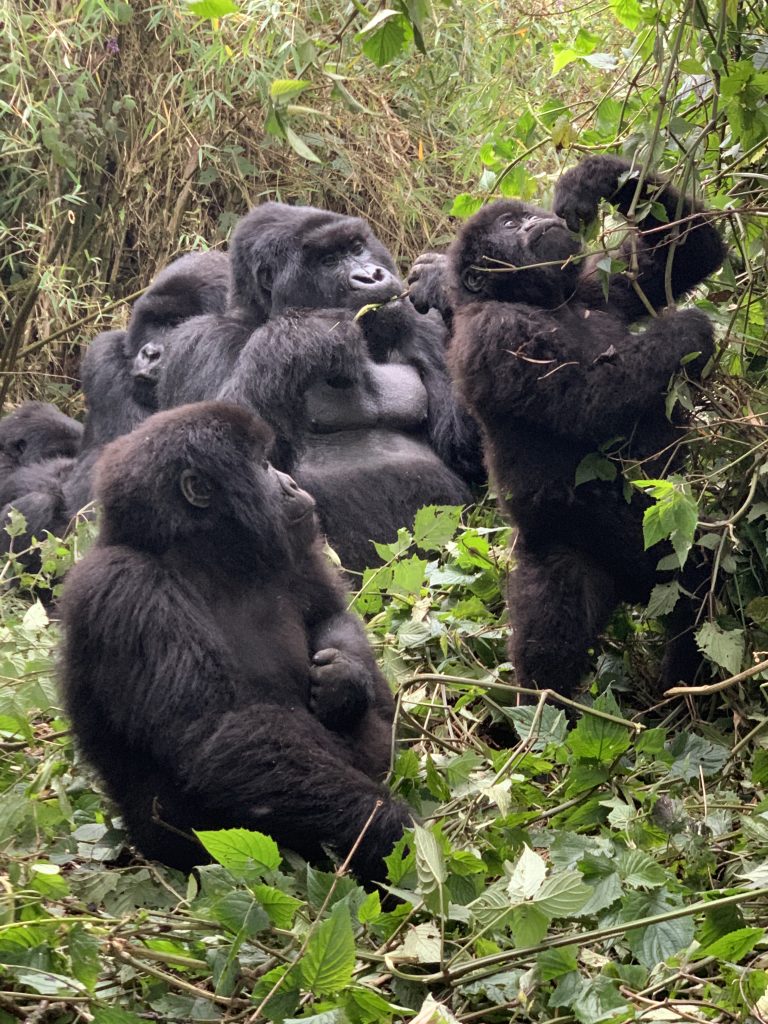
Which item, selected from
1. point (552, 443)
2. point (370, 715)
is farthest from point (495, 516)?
point (370, 715)

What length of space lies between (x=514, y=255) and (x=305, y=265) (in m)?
1.38

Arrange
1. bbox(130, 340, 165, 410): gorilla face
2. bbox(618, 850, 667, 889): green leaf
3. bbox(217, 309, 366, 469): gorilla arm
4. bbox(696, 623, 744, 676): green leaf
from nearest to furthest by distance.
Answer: bbox(618, 850, 667, 889): green leaf → bbox(696, 623, 744, 676): green leaf → bbox(217, 309, 366, 469): gorilla arm → bbox(130, 340, 165, 410): gorilla face

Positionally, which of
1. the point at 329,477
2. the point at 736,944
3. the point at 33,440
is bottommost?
the point at 329,477

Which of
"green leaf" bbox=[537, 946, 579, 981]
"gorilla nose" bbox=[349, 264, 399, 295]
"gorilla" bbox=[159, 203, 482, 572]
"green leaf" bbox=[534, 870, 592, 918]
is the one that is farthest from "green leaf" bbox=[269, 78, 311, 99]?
"gorilla nose" bbox=[349, 264, 399, 295]

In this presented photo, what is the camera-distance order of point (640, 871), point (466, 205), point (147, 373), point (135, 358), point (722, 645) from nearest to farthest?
1. point (640, 871)
2. point (722, 645)
3. point (466, 205)
4. point (147, 373)
5. point (135, 358)

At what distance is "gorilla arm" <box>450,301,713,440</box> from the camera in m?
3.34

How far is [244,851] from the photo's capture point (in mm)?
2281

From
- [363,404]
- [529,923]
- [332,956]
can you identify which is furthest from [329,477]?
[332,956]

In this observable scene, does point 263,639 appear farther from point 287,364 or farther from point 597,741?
point 287,364

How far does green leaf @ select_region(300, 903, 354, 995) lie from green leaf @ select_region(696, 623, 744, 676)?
4.41 feet

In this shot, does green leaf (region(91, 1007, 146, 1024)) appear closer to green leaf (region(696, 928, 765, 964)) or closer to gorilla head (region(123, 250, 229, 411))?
green leaf (region(696, 928, 765, 964))

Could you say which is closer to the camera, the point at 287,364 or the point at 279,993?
the point at 279,993

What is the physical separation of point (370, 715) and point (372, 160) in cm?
390

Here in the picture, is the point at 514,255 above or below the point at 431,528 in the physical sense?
above
